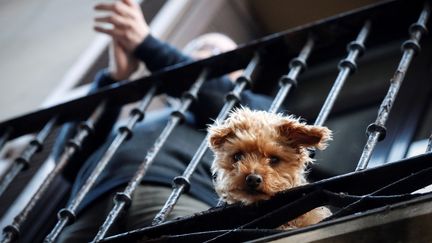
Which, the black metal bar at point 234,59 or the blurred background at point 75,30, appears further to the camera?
the blurred background at point 75,30

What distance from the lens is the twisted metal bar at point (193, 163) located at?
2.61 m

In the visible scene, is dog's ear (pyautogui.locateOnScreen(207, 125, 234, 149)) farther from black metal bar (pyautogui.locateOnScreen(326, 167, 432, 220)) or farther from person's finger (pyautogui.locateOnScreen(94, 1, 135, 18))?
person's finger (pyautogui.locateOnScreen(94, 1, 135, 18))

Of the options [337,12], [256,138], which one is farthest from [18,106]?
[256,138]

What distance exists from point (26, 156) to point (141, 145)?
1.75 ft

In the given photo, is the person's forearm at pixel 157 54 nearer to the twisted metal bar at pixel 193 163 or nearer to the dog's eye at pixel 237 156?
the twisted metal bar at pixel 193 163

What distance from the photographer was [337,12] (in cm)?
471

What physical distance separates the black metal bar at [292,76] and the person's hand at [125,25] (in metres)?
0.79

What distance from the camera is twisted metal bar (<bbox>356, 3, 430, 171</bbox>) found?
2473 mm

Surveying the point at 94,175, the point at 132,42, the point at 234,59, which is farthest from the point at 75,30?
the point at 94,175

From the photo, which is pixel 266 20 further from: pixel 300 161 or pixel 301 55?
pixel 300 161

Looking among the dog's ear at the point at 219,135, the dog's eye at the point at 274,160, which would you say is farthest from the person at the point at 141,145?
the dog's eye at the point at 274,160

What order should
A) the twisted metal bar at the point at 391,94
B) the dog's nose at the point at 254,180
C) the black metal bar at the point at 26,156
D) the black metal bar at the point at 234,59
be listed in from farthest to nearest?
the black metal bar at the point at 26,156
the black metal bar at the point at 234,59
the twisted metal bar at the point at 391,94
the dog's nose at the point at 254,180

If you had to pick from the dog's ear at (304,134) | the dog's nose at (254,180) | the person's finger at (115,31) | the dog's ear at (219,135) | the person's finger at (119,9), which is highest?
the person's finger at (119,9)

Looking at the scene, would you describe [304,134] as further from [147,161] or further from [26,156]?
[26,156]
